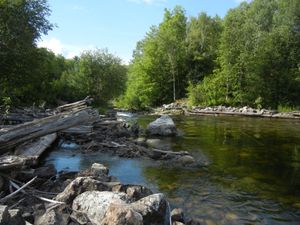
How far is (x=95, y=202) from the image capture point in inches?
295

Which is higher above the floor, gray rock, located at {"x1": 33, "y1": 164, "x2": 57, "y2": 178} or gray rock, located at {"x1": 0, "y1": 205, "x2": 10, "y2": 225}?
gray rock, located at {"x1": 0, "y1": 205, "x2": 10, "y2": 225}

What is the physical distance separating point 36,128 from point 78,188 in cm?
537

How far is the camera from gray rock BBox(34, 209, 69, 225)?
6188 millimetres

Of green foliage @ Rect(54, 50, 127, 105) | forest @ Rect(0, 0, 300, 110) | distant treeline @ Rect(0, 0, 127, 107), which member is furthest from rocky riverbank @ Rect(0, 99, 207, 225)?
green foliage @ Rect(54, 50, 127, 105)

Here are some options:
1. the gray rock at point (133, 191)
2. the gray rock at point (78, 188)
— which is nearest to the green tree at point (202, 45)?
the gray rock at point (133, 191)

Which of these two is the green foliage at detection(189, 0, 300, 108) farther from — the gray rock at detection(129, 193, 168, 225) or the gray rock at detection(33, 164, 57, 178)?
the gray rock at detection(129, 193, 168, 225)

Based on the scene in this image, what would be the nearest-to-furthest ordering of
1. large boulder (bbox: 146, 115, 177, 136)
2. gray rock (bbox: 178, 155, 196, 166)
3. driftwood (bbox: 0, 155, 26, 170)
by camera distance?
driftwood (bbox: 0, 155, 26, 170), gray rock (bbox: 178, 155, 196, 166), large boulder (bbox: 146, 115, 177, 136)

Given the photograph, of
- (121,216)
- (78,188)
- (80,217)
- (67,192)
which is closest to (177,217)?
(121,216)

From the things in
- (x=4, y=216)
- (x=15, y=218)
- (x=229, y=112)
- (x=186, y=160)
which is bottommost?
(x=186, y=160)

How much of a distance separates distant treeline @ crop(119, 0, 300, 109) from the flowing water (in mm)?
27541

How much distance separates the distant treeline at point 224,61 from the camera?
153 ft

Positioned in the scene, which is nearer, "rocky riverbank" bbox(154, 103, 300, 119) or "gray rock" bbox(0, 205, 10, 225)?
"gray rock" bbox(0, 205, 10, 225)

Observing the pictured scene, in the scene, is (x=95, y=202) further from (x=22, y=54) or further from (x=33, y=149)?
(x=22, y=54)

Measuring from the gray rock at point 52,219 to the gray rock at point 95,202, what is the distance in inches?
28.1
